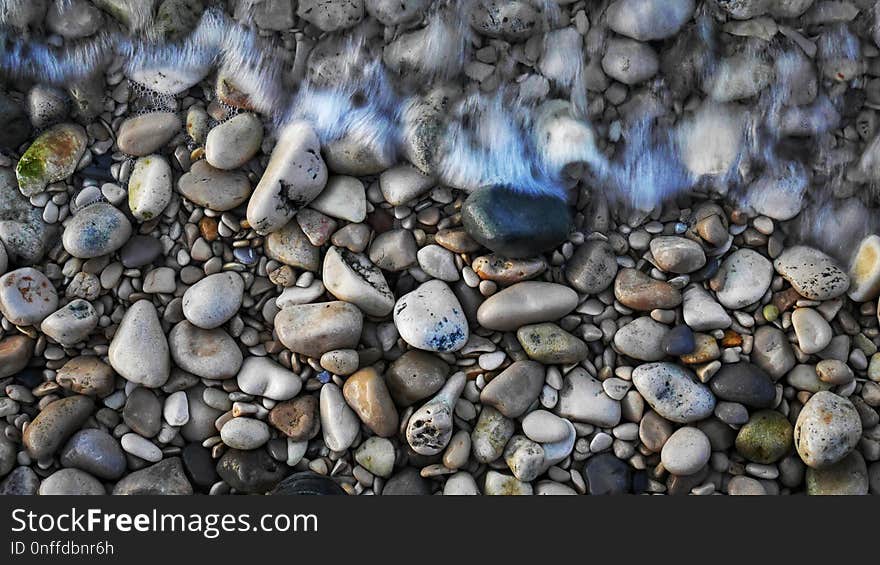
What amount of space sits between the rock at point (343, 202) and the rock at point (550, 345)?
0.69 metres

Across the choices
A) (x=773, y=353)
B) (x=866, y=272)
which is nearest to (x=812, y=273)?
(x=866, y=272)

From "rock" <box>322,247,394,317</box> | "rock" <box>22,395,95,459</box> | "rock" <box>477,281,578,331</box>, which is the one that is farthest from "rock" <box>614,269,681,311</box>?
"rock" <box>22,395,95,459</box>

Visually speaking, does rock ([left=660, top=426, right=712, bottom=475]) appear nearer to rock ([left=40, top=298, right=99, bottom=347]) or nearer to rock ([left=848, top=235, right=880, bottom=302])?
rock ([left=848, top=235, right=880, bottom=302])

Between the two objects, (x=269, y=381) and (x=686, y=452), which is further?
(x=269, y=381)

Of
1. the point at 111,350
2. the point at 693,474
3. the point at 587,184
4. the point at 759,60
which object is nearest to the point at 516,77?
the point at 587,184

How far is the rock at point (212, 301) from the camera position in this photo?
251 centimetres

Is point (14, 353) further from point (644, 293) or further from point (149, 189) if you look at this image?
point (644, 293)

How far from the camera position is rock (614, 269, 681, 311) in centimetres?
253

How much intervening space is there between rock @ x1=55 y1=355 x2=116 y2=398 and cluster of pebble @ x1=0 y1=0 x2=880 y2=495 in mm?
13

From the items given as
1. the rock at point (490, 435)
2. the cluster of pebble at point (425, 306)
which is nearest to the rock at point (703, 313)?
the cluster of pebble at point (425, 306)

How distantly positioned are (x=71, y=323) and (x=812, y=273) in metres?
2.45

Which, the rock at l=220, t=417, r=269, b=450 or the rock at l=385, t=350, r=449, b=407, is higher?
the rock at l=385, t=350, r=449, b=407

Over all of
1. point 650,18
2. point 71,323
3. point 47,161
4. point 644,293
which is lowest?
point 71,323

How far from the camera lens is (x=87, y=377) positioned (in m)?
2.48
